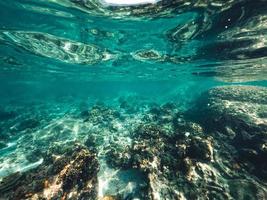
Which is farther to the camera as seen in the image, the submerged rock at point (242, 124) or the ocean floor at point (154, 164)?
the submerged rock at point (242, 124)

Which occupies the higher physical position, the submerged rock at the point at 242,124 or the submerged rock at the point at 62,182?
the submerged rock at the point at 62,182

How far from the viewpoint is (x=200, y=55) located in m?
19.5

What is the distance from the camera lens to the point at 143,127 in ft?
38.9

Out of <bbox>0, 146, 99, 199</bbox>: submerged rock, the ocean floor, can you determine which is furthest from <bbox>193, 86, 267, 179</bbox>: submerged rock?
<bbox>0, 146, 99, 199</bbox>: submerged rock

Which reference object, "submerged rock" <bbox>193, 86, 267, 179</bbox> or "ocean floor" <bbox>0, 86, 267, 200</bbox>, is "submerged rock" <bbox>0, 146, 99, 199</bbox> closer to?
"ocean floor" <bbox>0, 86, 267, 200</bbox>

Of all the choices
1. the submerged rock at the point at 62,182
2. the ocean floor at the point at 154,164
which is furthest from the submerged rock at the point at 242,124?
the submerged rock at the point at 62,182

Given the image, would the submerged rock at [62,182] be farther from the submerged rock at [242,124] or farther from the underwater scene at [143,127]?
the submerged rock at [242,124]

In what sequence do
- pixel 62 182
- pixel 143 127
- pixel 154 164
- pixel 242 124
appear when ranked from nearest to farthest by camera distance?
pixel 62 182, pixel 154 164, pixel 242 124, pixel 143 127

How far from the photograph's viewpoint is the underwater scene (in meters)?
Result: 6.64

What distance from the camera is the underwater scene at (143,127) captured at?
6.64 m

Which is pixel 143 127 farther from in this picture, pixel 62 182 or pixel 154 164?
pixel 62 182

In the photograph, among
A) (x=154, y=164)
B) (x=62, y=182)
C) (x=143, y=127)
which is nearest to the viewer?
(x=62, y=182)

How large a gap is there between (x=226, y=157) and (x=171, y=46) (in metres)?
10.5

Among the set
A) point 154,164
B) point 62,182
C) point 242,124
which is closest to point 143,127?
point 154,164
